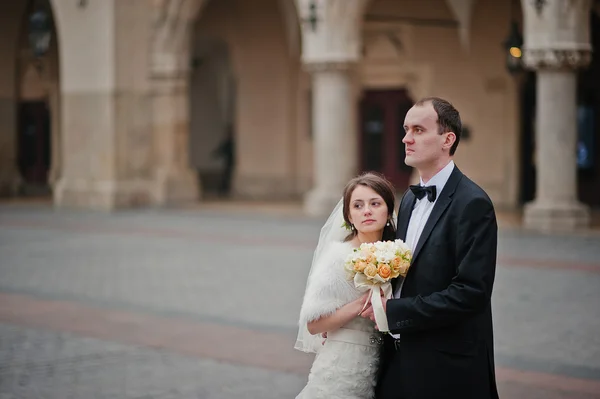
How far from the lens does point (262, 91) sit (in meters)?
26.6

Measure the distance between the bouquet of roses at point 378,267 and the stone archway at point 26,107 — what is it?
19576mm

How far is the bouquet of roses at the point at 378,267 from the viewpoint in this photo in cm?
373

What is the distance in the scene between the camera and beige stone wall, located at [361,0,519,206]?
895 inches

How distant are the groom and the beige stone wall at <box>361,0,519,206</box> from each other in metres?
19.2

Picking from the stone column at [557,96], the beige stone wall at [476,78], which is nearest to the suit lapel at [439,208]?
the stone column at [557,96]

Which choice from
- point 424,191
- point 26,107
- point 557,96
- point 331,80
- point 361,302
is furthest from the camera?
point 26,107

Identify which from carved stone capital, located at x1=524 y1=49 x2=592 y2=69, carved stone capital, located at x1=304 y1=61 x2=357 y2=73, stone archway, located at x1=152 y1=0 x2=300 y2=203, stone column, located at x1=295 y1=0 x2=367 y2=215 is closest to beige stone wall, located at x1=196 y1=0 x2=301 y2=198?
stone archway, located at x1=152 y1=0 x2=300 y2=203

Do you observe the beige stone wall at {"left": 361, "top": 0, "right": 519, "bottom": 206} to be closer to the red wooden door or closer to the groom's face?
the red wooden door

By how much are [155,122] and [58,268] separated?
Answer: 10.6m

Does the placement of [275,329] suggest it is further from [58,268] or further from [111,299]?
[58,268]

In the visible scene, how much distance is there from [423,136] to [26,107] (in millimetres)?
27843

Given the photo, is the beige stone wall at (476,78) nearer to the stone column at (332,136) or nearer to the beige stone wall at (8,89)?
the stone column at (332,136)

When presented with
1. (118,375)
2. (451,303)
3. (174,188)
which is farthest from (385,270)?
(174,188)

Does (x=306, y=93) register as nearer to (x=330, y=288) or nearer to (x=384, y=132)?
(x=384, y=132)
